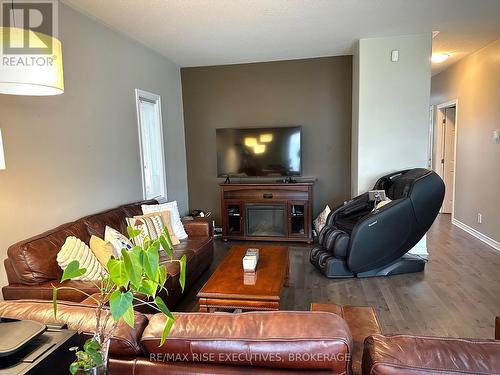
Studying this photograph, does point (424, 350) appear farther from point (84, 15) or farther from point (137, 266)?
point (84, 15)

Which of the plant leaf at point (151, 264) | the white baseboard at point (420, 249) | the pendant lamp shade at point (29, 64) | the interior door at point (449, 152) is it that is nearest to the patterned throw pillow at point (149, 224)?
the pendant lamp shade at point (29, 64)

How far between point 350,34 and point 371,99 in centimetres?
81

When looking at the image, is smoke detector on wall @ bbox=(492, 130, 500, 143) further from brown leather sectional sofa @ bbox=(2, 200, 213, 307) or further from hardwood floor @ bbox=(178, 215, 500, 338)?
brown leather sectional sofa @ bbox=(2, 200, 213, 307)

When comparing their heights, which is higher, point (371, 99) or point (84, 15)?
point (84, 15)

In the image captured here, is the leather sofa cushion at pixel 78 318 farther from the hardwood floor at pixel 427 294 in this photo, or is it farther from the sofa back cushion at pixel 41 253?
the hardwood floor at pixel 427 294

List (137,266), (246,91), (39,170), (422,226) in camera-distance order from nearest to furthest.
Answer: (137,266)
(39,170)
(422,226)
(246,91)

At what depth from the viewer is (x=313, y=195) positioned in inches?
199

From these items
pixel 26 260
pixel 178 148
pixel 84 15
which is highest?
pixel 84 15

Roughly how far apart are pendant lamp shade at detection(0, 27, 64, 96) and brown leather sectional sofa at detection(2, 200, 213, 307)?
1.07 m

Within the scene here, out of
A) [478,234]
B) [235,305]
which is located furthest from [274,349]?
[478,234]

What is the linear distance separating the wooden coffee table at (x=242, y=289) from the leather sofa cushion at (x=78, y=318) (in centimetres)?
114

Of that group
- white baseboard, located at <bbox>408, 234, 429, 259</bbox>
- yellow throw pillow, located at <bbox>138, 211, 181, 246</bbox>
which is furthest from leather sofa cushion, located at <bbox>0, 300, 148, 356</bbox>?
white baseboard, located at <bbox>408, 234, 429, 259</bbox>

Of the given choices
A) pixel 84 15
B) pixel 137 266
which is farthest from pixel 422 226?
pixel 84 15

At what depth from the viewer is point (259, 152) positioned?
4.99 m
